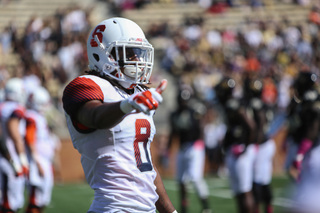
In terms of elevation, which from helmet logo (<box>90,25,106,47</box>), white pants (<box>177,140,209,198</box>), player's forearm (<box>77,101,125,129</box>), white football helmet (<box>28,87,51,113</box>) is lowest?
white pants (<box>177,140,209,198</box>)

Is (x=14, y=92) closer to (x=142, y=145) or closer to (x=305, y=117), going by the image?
(x=305, y=117)

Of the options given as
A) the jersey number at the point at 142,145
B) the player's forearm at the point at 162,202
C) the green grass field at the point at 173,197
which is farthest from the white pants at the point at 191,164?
the jersey number at the point at 142,145

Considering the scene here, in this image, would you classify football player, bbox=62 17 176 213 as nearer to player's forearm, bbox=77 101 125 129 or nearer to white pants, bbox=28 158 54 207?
player's forearm, bbox=77 101 125 129

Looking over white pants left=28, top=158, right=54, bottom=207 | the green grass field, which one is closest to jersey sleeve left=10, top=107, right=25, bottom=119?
white pants left=28, top=158, right=54, bottom=207

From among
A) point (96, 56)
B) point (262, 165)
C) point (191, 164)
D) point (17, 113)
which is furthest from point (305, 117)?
point (96, 56)

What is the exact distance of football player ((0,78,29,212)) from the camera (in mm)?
6262

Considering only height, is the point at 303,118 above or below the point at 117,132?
below

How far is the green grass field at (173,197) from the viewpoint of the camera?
29.5ft

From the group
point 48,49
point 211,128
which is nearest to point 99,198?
point 211,128

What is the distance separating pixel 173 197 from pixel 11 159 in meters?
4.52

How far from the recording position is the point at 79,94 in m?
2.70

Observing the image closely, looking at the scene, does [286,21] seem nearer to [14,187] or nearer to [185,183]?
[185,183]

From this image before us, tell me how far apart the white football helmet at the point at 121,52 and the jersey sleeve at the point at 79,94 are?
6.7 inches

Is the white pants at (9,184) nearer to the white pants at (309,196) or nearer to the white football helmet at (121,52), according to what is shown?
the white football helmet at (121,52)
